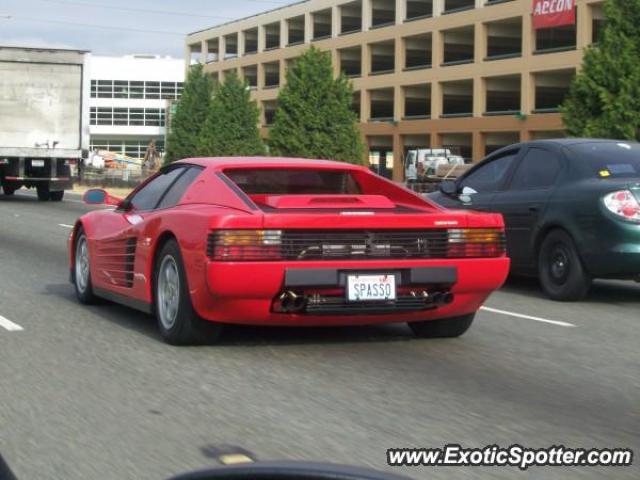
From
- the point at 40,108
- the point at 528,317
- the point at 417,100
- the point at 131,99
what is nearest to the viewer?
the point at 528,317

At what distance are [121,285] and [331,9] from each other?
6713cm

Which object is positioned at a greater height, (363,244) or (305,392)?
(363,244)

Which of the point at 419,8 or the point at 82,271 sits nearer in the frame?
the point at 82,271

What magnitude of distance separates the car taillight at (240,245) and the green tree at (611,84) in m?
23.8

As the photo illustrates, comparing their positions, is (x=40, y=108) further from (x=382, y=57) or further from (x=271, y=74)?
(x=271, y=74)

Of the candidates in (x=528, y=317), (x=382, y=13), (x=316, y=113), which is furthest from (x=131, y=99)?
(x=528, y=317)

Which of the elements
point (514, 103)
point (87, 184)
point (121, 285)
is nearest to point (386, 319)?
point (121, 285)

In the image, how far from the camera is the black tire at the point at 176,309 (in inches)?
291

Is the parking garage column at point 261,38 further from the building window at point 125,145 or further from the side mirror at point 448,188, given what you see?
the side mirror at point 448,188

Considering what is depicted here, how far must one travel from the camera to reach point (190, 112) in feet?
230

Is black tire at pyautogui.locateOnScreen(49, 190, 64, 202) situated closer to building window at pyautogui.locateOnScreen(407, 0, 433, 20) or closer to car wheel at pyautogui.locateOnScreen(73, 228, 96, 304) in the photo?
car wheel at pyautogui.locateOnScreen(73, 228, 96, 304)

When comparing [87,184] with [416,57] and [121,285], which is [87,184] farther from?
[121,285]

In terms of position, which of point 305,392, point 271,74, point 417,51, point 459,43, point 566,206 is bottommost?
point 305,392

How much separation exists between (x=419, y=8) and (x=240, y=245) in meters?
62.8
